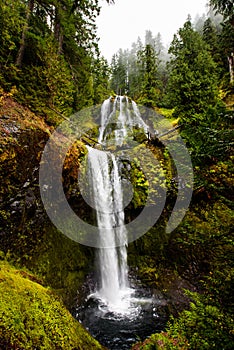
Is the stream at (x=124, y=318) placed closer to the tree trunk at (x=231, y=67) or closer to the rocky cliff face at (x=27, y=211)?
the rocky cliff face at (x=27, y=211)

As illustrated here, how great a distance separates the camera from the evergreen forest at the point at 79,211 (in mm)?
2910

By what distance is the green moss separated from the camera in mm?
2582

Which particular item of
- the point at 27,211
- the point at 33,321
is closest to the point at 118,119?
the point at 27,211

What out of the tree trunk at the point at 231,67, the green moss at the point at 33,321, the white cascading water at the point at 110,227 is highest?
the tree trunk at the point at 231,67

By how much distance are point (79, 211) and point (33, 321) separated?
493cm

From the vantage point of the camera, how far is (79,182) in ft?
25.4

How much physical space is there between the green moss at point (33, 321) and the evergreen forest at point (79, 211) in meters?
0.02

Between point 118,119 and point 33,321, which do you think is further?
point 118,119

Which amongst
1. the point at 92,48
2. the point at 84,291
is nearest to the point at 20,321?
the point at 84,291

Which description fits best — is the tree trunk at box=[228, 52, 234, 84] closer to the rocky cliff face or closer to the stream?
the rocky cliff face

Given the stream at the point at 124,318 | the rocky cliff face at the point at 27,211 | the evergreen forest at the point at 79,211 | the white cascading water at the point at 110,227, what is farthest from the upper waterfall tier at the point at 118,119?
the stream at the point at 124,318

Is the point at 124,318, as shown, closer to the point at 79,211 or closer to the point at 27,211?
the point at 79,211

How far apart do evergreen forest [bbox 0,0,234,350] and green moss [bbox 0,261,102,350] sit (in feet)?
0.05

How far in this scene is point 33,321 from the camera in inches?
115
